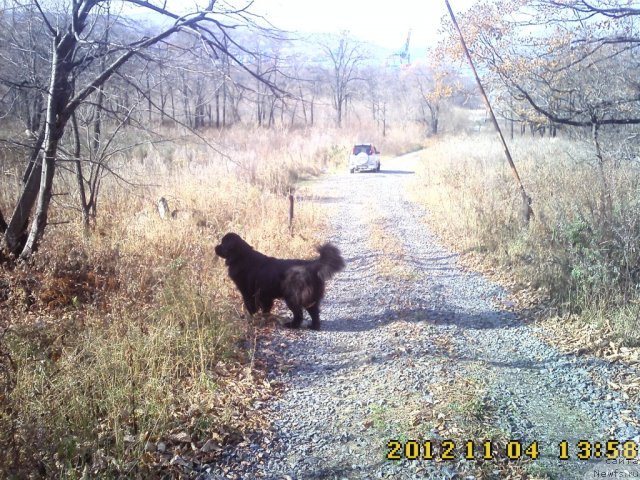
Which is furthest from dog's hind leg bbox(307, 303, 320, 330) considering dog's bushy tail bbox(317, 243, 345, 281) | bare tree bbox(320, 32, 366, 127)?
bare tree bbox(320, 32, 366, 127)

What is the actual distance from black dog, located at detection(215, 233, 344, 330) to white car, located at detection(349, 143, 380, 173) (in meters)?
19.6

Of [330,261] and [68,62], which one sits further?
[68,62]

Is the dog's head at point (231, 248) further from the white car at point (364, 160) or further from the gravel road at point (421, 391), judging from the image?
the white car at point (364, 160)

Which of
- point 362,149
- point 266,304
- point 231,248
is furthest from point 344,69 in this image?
point 266,304

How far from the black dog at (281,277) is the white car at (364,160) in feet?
64.4

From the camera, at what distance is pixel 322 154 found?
94.2 ft

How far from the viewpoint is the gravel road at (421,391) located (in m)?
3.37

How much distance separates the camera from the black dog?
5.60 metres

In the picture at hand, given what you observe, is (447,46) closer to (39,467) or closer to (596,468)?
(596,468)

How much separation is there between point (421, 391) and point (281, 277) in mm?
2349

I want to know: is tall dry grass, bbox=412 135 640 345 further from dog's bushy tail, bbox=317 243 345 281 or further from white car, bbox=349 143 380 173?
white car, bbox=349 143 380 173

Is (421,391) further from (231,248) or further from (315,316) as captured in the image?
(231,248)

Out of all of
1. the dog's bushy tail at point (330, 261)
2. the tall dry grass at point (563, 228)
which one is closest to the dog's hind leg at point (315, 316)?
the dog's bushy tail at point (330, 261)

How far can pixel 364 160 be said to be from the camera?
992 inches
